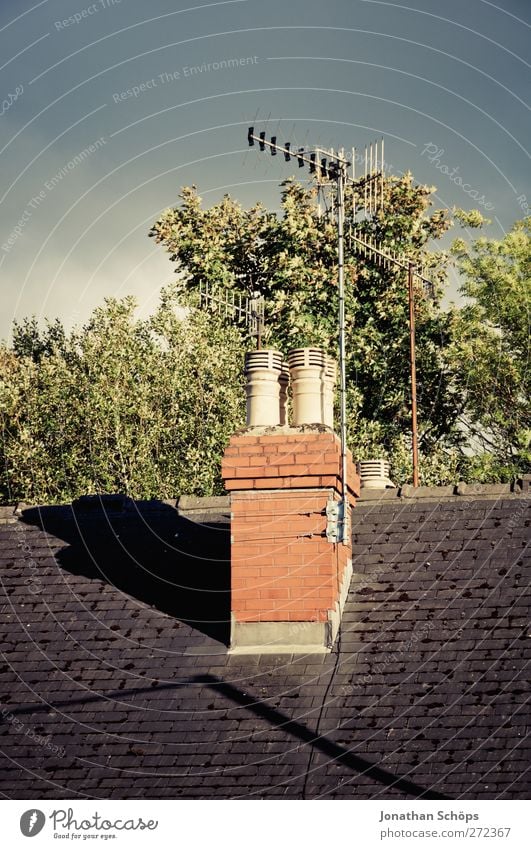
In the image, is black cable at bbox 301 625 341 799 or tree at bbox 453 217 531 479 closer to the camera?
black cable at bbox 301 625 341 799

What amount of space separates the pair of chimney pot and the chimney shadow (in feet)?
6.64

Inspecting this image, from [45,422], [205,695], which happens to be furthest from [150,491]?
[205,695]

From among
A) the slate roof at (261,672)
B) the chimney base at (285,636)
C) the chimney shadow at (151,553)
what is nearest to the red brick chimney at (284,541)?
the chimney base at (285,636)

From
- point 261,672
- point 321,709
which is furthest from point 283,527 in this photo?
point 321,709

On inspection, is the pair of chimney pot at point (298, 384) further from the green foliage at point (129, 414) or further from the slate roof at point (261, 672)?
the green foliage at point (129, 414)

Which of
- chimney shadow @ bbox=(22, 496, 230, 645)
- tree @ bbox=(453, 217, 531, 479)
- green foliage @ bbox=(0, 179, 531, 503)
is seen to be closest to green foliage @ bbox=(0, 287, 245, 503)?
green foliage @ bbox=(0, 179, 531, 503)

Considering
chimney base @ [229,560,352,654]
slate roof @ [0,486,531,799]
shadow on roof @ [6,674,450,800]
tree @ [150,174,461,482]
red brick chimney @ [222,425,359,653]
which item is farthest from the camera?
tree @ [150,174,461,482]

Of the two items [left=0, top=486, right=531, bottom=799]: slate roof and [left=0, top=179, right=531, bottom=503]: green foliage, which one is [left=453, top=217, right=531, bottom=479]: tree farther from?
[left=0, top=486, right=531, bottom=799]: slate roof

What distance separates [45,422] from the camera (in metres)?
38.5

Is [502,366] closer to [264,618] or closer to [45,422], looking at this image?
[45,422]

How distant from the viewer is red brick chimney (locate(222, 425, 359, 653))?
539 inches

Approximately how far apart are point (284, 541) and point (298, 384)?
2093 mm

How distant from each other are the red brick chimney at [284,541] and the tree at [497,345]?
2396 centimetres

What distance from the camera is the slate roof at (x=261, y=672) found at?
11.8 meters
